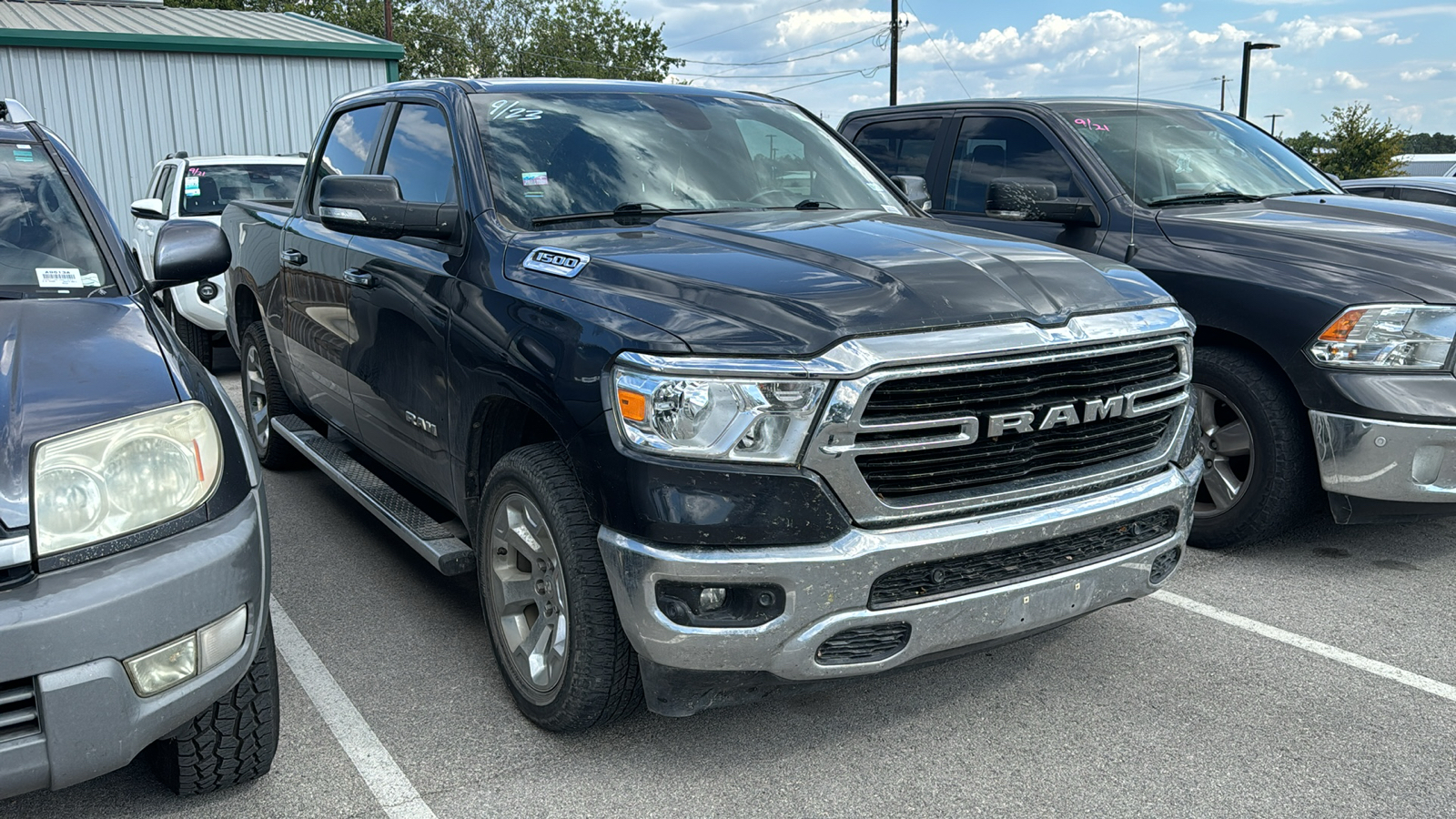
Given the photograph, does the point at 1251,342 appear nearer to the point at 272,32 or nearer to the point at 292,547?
the point at 292,547

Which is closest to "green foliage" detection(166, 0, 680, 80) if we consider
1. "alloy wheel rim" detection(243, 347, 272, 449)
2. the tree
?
the tree

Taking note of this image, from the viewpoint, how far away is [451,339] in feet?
11.4

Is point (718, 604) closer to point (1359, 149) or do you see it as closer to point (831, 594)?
point (831, 594)

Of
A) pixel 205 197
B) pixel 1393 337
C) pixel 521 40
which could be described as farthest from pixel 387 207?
pixel 521 40

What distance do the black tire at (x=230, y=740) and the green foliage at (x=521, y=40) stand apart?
55.2m

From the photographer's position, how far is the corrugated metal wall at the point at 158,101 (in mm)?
16375

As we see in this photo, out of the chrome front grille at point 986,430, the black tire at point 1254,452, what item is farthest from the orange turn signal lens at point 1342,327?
the chrome front grille at point 986,430

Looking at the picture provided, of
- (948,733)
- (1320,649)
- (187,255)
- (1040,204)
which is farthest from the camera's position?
(1040,204)

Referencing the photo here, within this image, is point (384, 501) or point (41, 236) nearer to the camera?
point (41, 236)

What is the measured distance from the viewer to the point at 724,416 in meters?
2.59

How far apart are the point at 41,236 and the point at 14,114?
958 millimetres

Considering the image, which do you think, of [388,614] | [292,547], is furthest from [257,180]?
[388,614]

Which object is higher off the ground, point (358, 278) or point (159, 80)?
point (159, 80)

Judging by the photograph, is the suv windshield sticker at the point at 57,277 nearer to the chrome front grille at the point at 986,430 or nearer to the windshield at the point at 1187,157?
the chrome front grille at the point at 986,430
